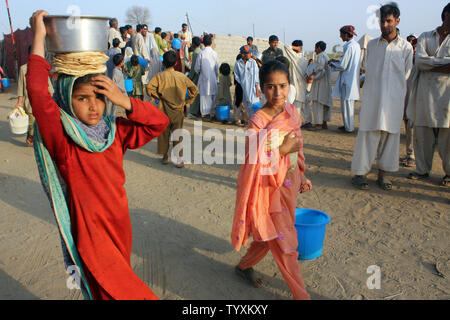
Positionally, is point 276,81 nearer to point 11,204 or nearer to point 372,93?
point 372,93

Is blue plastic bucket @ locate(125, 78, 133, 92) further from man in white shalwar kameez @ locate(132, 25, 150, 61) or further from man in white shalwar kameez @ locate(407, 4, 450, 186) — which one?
man in white shalwar kameez @ locate(407, 4, 450, 186)

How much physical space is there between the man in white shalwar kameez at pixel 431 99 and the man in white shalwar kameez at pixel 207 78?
17.6 feet

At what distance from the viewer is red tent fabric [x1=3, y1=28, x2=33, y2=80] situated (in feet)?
51.6

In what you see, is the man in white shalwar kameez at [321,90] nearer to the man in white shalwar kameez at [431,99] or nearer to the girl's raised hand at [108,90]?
the man in white shalwar kameez at [431,99]

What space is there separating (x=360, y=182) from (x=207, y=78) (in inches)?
217

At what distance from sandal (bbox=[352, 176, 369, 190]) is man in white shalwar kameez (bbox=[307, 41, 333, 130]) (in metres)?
3.61

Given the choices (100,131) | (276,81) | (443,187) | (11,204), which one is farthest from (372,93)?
(11,204)

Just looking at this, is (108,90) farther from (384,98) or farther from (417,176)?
(417,176)

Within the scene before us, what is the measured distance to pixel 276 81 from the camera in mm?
2611

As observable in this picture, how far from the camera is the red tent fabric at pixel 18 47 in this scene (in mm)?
15742

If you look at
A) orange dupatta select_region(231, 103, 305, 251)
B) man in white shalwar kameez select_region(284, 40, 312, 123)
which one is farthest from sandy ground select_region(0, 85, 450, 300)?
man in white shalwar kameez select_region(284, 40, 312, 123)

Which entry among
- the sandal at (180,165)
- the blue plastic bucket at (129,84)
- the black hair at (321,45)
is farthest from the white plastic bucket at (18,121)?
the black hair at (321,45)

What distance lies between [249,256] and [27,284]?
6.23 feet
